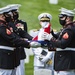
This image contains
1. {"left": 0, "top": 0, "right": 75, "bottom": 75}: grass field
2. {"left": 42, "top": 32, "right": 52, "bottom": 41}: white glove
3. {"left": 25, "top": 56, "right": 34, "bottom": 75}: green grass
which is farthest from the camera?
{"left": 0, "top": 0, "right": 75, "bottom": 75}: grass field

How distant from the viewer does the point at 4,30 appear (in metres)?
8.13

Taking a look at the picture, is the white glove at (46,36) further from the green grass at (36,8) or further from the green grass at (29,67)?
the green grass at (36,8)

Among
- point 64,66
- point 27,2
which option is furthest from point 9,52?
point 27,2

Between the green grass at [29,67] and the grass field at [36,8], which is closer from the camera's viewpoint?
the green grass at [29,67]

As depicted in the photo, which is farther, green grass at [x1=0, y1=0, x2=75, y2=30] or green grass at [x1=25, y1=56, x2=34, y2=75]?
green grass at [x1=0, y1=0, x2=75, y2=30]

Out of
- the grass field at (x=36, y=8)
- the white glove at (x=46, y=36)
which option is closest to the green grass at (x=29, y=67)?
the grass field at (x=36, y=8)

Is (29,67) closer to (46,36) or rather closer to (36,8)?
(46,36)

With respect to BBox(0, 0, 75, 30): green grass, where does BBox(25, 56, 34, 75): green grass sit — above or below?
below

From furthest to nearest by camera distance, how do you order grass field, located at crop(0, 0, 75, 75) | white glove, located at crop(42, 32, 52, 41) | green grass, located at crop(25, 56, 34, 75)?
grass field, located at crop(0, 0, 75, 75), green grass, located at crop(25, 56, 34, 75), white glove, located at crop(42, 32, 52, 41)

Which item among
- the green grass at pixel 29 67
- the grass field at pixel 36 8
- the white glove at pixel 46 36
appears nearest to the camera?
the white glove at pixel 46 36

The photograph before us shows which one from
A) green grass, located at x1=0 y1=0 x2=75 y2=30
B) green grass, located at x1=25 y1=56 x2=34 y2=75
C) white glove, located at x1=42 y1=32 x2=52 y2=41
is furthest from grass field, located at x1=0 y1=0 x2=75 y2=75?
white glove, located at x1=42 y1=32 x2=52 y2=41

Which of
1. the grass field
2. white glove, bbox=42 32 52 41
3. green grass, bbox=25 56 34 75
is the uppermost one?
white glove, bbox=42 32 52 41

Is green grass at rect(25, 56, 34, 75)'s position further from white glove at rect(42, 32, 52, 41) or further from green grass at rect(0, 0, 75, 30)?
white glove at rect(42, 32, 52, 41)

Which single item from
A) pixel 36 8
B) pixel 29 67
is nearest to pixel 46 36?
pixel 29 67
